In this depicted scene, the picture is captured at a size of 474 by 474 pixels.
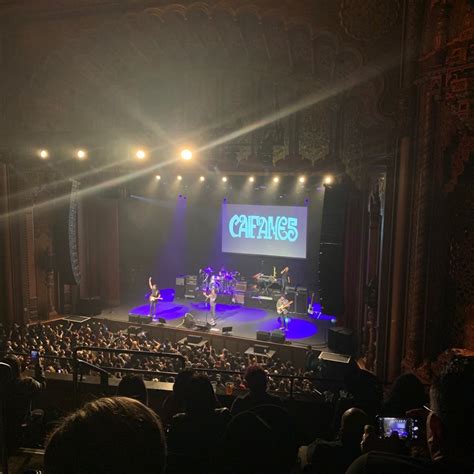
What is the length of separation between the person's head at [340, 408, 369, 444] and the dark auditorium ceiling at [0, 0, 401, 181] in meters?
4.80

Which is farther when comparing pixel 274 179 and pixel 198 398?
pixel 274 179

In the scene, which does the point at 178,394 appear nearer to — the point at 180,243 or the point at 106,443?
the point at 106,443

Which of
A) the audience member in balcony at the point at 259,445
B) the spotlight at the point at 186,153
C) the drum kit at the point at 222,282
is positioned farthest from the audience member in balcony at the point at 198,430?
the drum kit at the point at 222,282

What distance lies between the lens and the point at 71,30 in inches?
318

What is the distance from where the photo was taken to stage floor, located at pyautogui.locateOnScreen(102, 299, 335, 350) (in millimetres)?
12781

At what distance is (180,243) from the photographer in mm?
19250

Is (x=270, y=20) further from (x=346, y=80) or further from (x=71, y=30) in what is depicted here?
(x=71, y=30)

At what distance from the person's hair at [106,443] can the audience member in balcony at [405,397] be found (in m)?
3.20

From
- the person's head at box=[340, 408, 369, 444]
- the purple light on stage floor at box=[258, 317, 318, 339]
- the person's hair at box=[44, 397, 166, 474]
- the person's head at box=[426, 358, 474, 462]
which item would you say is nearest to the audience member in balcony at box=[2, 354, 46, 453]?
the person's head at box=[340, 408, 369, 444]

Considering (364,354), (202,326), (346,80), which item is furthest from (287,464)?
(202,326)

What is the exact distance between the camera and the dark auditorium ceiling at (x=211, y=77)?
22.3 feet

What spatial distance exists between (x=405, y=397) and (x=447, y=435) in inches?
98.6

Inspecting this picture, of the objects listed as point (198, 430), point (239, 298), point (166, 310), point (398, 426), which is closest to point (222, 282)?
point (239, 298)

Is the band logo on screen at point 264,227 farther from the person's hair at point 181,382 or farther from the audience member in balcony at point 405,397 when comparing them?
the person's hair at point 181,382
